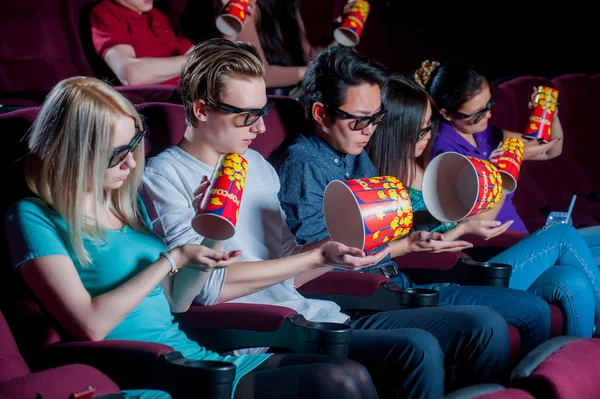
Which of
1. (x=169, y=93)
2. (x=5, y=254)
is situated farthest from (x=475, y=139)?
(x=5, y=254)

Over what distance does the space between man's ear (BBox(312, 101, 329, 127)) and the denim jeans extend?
52 centimetres

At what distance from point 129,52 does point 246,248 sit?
132 centimetres

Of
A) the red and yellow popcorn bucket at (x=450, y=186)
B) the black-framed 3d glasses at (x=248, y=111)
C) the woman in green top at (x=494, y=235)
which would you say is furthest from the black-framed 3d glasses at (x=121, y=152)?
the woman in green top at (x=494, y=235)

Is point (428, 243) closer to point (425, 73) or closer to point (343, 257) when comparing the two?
point (343, 257)

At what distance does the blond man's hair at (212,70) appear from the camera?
69.2 inches

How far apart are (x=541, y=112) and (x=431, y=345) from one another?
117 centimetres

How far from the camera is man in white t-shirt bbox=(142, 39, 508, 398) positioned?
5.53ft

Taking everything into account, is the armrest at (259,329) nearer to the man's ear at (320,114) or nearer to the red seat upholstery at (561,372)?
the red seat upholstery at (561,372)

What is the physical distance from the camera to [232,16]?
2.72 meters

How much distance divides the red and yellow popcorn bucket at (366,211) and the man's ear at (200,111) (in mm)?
323

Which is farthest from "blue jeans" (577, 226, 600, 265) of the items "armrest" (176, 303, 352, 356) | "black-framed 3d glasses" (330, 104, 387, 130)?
"armrest" (176, 303, 352, 356)

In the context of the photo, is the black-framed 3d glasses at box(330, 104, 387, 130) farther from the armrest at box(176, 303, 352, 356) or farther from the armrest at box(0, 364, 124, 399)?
the armrest at box(0, 364, 124, 399)

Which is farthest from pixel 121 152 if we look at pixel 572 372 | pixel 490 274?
pixel 490 274

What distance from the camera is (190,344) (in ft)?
5.18
